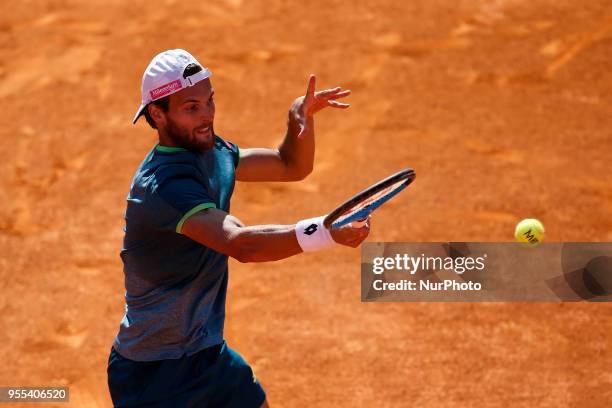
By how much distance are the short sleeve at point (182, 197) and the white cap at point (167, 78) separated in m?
0.44

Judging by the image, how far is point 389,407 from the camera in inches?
253

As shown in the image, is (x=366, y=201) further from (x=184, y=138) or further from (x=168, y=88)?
(x=168, y=88)

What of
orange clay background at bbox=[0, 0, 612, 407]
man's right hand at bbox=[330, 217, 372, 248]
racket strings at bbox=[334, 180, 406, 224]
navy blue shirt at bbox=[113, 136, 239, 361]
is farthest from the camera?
orange clay background at bbox=[0, 0, 612, 407]

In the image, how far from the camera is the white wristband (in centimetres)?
376

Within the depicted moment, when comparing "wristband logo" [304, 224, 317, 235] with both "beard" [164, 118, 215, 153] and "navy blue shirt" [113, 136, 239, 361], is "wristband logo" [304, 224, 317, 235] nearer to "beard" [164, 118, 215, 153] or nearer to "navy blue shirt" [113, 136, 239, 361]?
"navy blue shirt" [113, 136, 239, 361]

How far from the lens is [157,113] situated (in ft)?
14.3

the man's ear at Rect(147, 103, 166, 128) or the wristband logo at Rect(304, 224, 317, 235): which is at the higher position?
the man's ear at Rect(147, 103, 166, 128)

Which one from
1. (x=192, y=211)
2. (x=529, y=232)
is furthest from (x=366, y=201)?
(x=529, y=232)

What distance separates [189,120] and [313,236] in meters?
0.88

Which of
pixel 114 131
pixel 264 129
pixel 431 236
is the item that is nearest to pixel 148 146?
pixel 114 131

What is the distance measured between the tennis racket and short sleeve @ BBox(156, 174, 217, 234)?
51cm

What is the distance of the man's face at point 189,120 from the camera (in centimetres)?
430

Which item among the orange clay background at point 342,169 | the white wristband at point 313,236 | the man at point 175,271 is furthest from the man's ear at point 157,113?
the orange clay background at point 342,169

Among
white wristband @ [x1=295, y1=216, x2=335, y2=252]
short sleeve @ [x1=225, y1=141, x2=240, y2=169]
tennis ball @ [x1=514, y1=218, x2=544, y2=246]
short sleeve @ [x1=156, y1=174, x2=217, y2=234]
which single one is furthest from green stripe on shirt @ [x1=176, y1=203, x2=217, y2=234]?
tennis ball @ [x1=514, y1=218, x2=544, y2=246]
